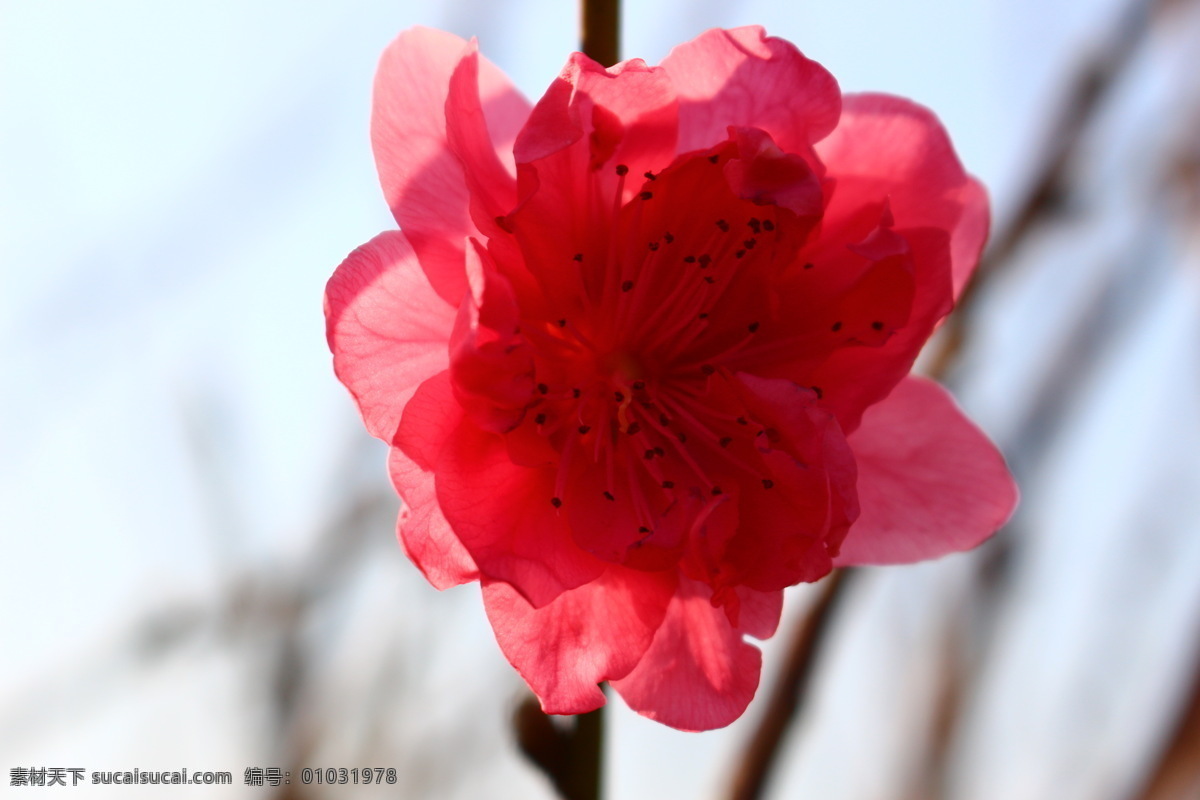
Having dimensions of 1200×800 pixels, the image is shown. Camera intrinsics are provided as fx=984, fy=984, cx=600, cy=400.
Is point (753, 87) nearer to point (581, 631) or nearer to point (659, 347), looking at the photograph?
point (659, 347)

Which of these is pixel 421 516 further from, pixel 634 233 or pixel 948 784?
pixel 948 784

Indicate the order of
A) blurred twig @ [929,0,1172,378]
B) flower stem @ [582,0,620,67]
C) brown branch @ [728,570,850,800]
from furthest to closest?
blurred twig @ [929,0,1172,378]
brown branch @ [728,570,850,800]
flower stem @ [582,0,620,67]

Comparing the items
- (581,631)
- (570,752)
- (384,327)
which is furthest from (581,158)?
(570,752)

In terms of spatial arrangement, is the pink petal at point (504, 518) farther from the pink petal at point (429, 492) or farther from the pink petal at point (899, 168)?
the pink petal at point (899, 168)

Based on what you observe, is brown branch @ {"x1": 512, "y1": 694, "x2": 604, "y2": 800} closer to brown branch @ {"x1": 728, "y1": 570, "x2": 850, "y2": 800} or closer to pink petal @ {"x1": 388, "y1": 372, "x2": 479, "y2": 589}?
pink petal @ {"x1": 388, "y1": 372, "x2": 479, "y2": 589}

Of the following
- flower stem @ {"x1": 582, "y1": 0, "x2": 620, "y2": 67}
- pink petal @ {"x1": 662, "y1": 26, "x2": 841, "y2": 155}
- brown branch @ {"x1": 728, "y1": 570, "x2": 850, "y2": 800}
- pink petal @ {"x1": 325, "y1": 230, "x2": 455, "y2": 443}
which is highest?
flower stem @ {"x1": 582, "y1": 0, "x2": 620, "y2": 67}

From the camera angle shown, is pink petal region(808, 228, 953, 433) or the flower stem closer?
the flower stem

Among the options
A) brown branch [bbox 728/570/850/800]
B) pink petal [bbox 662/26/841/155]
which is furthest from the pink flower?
brown branch [bbox 728/570/850/800]

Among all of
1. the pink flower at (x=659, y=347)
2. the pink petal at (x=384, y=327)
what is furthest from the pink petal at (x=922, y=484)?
the pink petal at (x=384, y=327)
